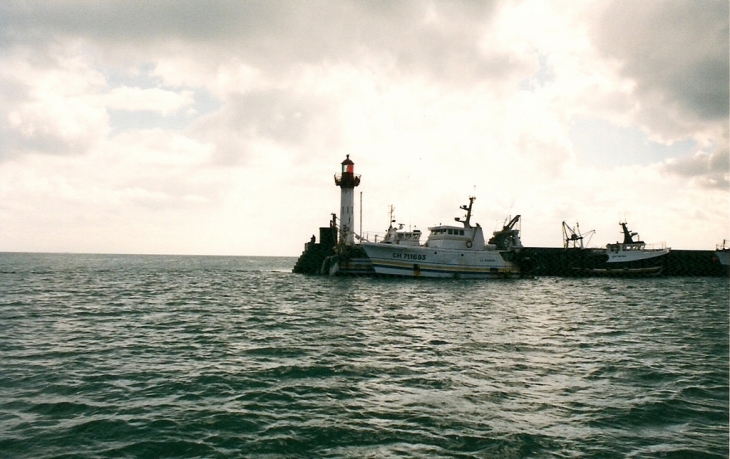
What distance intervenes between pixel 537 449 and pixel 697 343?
13645 millimetres

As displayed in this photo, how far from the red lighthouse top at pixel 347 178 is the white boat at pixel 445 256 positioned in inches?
344

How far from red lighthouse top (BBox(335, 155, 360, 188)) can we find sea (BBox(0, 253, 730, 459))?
32169mm

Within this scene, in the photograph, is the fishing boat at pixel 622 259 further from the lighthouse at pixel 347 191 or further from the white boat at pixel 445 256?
the lighthouse at pixel 347 191

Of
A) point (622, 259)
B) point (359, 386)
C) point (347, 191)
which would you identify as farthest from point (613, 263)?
point (359, 386)

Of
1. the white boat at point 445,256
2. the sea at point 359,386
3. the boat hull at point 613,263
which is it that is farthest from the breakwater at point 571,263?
the sea at point 359,386

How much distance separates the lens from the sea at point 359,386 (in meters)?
7.60

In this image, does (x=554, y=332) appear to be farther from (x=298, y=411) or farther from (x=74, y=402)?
(x=74, y=402)

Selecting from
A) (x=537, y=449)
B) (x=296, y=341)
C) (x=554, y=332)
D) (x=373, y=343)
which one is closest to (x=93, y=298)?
(x=296, y=341)

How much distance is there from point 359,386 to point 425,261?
118 ft

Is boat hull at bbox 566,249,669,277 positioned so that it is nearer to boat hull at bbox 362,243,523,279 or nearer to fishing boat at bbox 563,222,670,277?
fishing boat at bbox 563,222,670,277

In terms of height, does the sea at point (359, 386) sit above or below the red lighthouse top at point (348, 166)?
below

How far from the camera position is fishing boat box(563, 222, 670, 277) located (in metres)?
59.6

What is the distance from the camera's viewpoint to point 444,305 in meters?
26.9

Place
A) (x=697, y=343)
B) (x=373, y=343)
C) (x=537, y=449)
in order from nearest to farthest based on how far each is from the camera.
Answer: (x=537, y=449)
(x=373, y=343)
(x=697, y=343)
